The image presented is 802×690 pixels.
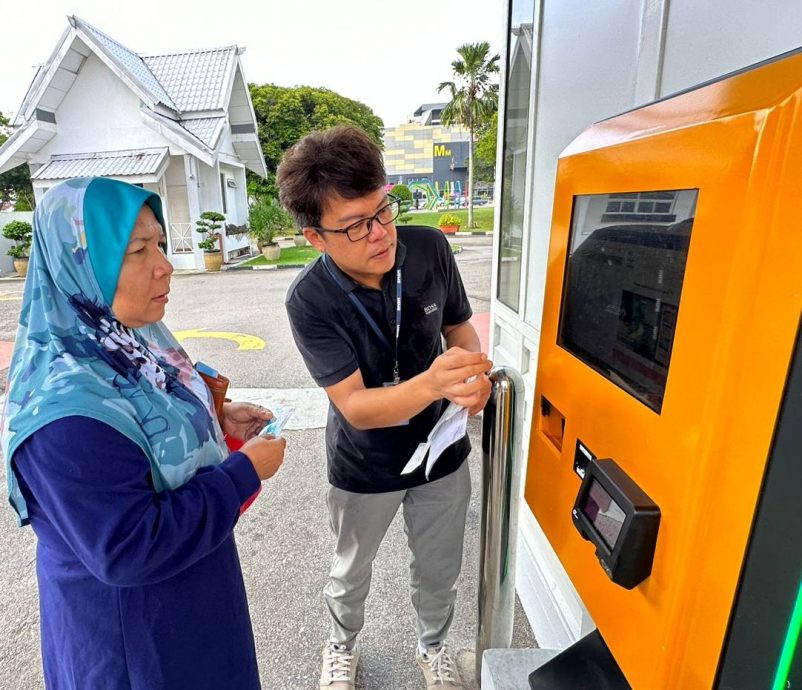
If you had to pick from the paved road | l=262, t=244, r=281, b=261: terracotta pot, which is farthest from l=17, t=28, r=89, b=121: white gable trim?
the paved road

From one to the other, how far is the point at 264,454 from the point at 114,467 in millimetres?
365

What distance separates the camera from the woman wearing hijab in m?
0.95

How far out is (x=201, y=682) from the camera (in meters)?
1.21

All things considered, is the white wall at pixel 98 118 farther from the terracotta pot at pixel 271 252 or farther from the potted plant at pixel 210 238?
the terracotta pot at pixel 271 252

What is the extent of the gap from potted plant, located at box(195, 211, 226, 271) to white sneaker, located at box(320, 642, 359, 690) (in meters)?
12.5

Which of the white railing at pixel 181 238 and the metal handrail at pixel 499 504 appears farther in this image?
the white railing at pixel 181 238

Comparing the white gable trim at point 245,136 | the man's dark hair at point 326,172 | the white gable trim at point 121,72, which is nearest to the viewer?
the man's dark hair at point 326,172

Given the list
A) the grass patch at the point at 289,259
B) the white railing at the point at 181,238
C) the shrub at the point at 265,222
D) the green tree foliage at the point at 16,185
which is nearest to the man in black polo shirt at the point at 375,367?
the grass patch at the point at 289,259

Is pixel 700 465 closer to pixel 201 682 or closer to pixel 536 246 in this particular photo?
pixel 201 682

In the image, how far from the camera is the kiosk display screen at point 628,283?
730 mm

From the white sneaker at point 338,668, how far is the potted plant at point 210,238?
12.5 m

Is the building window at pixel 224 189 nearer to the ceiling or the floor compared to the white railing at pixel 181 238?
nearer to the ceiling

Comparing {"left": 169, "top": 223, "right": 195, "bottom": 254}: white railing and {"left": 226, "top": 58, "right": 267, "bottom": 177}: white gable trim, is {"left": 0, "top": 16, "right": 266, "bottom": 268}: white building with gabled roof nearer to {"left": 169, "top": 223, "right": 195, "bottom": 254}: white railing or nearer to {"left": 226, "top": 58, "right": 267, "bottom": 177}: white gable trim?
{"left": 169, "top": 223, "right": 195, "bottom": 254}: white railing

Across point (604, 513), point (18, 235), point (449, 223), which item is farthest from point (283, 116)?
point (604, 513)
